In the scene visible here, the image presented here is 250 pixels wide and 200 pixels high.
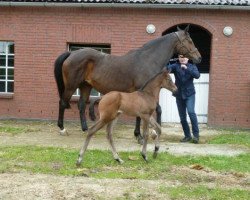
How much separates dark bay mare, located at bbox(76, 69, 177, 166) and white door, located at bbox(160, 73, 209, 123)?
5476 millimetres

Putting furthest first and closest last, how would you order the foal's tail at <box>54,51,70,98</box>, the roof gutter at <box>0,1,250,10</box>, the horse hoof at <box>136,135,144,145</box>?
1. the roof gutter at <box>0,1,250,10</box>
2. the foal's tail at <box>54,51,70,98</box>
3. the horse hoof at <box>136,135,144,145</box>

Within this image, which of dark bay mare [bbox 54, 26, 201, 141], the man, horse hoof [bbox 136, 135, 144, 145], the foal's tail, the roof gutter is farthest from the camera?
the roof gutter

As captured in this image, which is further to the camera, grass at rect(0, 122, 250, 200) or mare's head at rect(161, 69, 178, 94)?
mare's head at rect(161, 69, 178, 94)

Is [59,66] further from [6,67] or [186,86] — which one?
[6,67]

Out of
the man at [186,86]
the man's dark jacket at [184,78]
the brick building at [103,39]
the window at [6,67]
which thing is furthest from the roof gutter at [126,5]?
the man's dark jacket at [184,78]

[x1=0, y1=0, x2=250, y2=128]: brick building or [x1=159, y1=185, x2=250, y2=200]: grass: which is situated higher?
[x1=0, y1=0, x2=250, y2=128]: brick building

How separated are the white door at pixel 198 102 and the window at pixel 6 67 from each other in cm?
459

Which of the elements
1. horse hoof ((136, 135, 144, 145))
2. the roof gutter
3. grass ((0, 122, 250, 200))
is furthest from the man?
the roof gutter

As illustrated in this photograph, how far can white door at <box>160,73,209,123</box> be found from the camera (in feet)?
46.8

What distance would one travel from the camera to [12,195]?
648cm

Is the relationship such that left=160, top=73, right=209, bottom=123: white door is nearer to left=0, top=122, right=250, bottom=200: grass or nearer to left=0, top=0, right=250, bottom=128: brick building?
left=0, top=0, right=250, bottom=128: brick building

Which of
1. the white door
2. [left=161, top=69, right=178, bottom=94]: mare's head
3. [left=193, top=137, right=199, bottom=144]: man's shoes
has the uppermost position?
[left=161, top=69, right=178, bottom=94]: mare's head

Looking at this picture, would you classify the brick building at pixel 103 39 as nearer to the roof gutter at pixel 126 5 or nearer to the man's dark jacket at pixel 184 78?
the roof gutter at pixel 126 5

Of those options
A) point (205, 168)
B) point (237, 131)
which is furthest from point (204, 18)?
point (205, 168)
